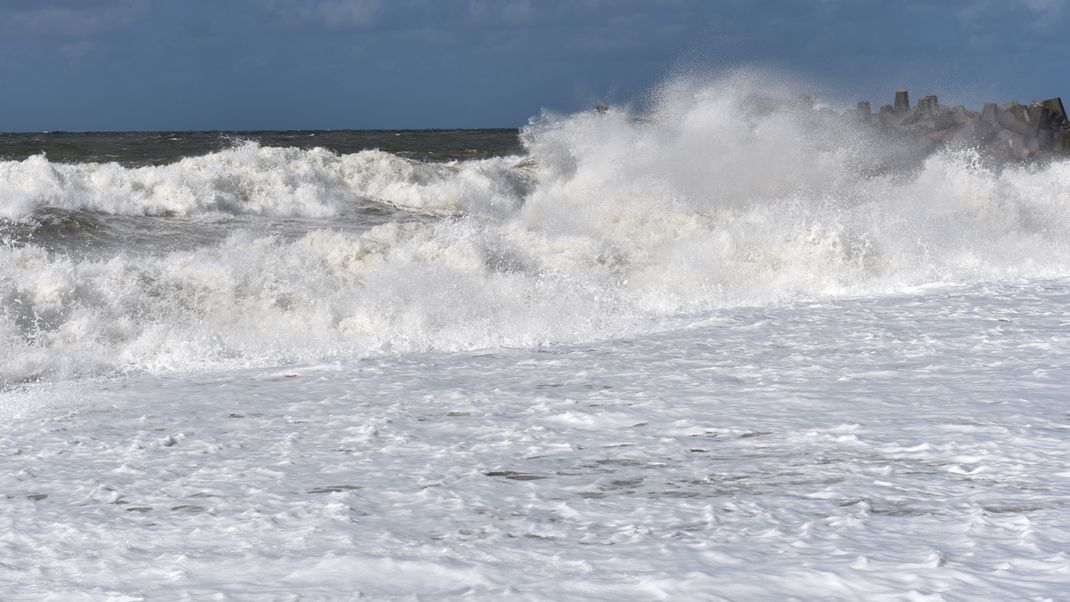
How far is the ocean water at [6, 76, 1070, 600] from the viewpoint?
4113 mm

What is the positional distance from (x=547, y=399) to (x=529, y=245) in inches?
236

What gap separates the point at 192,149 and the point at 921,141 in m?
27.5

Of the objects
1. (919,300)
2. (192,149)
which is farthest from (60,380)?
(192,149)

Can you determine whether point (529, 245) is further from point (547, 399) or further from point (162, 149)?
point (162, 149)

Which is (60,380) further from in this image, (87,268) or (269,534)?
(269,534)

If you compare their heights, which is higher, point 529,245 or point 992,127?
point 992,127

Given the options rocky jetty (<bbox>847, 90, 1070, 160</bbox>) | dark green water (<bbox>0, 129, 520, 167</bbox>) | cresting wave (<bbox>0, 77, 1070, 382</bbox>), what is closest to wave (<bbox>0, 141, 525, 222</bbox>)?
cresting wave (<bbox>0, 77, 1070, 382</bbox>)

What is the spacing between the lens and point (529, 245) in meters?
→ 12.8

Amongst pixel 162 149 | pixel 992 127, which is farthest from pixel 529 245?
pixel 162 149

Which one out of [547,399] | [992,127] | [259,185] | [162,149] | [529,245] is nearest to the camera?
[547,399]

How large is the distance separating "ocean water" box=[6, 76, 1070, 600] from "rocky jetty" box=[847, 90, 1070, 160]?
9.23 m

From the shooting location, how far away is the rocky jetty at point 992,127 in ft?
85.0

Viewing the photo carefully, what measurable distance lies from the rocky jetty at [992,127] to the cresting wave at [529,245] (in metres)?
3.10

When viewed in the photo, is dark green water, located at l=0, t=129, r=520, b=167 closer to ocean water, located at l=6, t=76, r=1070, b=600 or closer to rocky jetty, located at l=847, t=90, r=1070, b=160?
rocky jetty, located at l=847, t=90, r=1070, b=160
